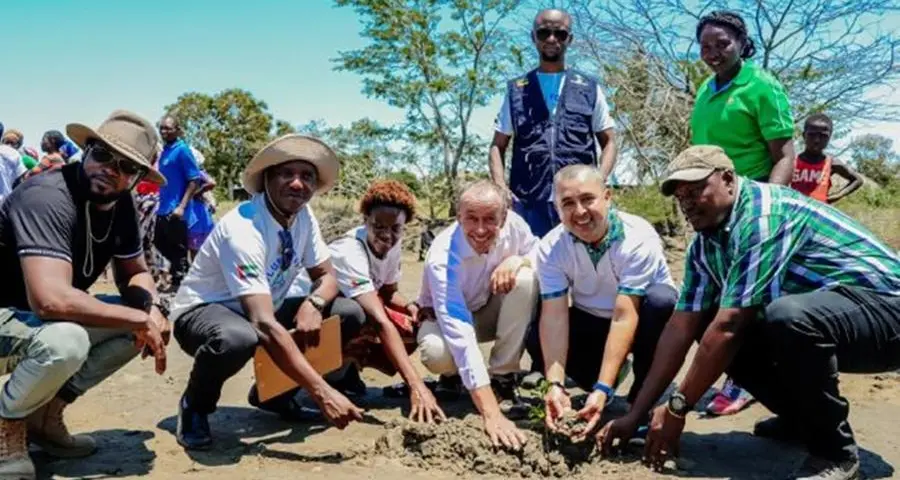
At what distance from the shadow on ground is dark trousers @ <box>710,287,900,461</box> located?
2530 mm

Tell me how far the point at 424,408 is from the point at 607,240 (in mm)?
1112

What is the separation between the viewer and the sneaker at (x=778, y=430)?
366 cm

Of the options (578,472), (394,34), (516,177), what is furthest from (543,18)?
(394,34)

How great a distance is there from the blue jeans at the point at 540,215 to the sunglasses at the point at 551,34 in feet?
2.97

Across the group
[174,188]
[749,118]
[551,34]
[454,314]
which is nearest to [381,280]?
[454,314]

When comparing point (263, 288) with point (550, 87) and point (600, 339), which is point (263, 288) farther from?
point (550, 87)

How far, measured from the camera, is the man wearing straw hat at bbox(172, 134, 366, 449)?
11.2 feet

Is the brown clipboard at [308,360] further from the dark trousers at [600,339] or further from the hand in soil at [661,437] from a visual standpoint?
the hand in soil at [661,437]

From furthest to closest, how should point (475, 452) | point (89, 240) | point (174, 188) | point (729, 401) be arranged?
point (174, 188) < point (729, 401) < point (475, 452) < point (89, 240)

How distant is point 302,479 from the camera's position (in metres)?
3.26

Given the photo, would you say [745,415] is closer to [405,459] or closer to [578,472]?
[578,472]

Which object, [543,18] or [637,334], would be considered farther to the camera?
[543,18]

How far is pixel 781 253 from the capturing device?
2992 mm

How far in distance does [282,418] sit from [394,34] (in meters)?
12.2
